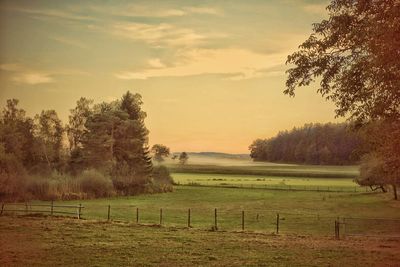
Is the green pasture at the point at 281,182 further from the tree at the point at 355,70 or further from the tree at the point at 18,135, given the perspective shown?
the tree at the point at 355,70

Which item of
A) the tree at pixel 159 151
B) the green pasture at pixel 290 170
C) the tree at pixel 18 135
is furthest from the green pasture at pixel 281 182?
the tree at pixel 18 135

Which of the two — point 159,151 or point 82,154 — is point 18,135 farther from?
point 159,151

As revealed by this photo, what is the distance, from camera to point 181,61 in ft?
61.9

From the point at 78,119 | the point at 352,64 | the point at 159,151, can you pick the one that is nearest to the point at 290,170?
the point at 159,151

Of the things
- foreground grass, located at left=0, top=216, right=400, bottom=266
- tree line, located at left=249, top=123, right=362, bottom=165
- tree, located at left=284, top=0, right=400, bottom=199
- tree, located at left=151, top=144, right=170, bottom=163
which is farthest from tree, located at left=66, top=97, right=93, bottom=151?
tree, located at left=284, top=0, right=400, bottom=199

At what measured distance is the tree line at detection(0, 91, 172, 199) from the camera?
37.6m

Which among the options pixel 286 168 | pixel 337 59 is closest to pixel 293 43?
pixel 337 59

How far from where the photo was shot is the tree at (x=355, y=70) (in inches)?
406

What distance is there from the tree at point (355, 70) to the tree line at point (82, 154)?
27.5m

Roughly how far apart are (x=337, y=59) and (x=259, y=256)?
5.50m

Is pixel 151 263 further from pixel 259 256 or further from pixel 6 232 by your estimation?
pixel 6 232

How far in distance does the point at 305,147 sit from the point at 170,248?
43.2m

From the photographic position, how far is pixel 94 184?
1895 inches

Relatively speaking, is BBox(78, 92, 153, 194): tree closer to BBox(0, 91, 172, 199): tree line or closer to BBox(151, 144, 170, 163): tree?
BBox(0, 91, 172, 199): tree line
